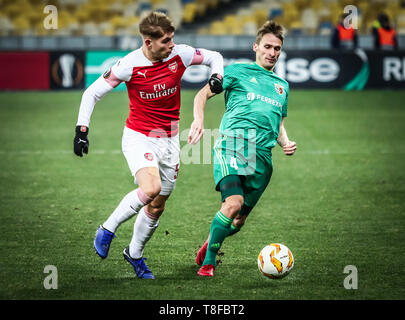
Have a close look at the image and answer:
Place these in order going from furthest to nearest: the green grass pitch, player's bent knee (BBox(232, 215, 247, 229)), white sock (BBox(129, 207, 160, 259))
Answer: player's bent knee (BBox(232, 215, 247, 229))
white sock (BBox(129, 207, 160, 259))
the green grass pitch

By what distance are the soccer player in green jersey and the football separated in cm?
35

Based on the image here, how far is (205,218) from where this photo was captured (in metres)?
7.24

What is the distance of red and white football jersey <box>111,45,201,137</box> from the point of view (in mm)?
5270

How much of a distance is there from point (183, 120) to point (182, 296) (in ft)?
31.1

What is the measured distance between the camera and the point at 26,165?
10148mm

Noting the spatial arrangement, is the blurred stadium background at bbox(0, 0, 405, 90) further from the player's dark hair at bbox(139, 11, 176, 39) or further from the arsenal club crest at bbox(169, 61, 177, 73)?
the player's dark hair at bbox(139, 11, 176, 39)

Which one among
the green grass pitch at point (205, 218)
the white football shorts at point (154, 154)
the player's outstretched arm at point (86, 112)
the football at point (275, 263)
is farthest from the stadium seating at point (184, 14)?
the football at point (275, 263)

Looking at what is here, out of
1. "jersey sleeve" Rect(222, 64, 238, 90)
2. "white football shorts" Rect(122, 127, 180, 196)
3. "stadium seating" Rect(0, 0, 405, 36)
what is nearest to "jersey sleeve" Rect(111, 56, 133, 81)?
"white football shorts" Rect(122, 127, 180, 196)

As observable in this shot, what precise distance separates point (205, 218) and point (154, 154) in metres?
2.06

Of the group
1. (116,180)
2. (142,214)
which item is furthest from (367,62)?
(142,214)

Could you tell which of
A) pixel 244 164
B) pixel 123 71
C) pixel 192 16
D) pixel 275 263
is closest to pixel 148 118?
pixel 123 71

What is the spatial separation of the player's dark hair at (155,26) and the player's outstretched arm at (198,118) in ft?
1.81

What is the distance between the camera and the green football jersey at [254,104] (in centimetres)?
541
